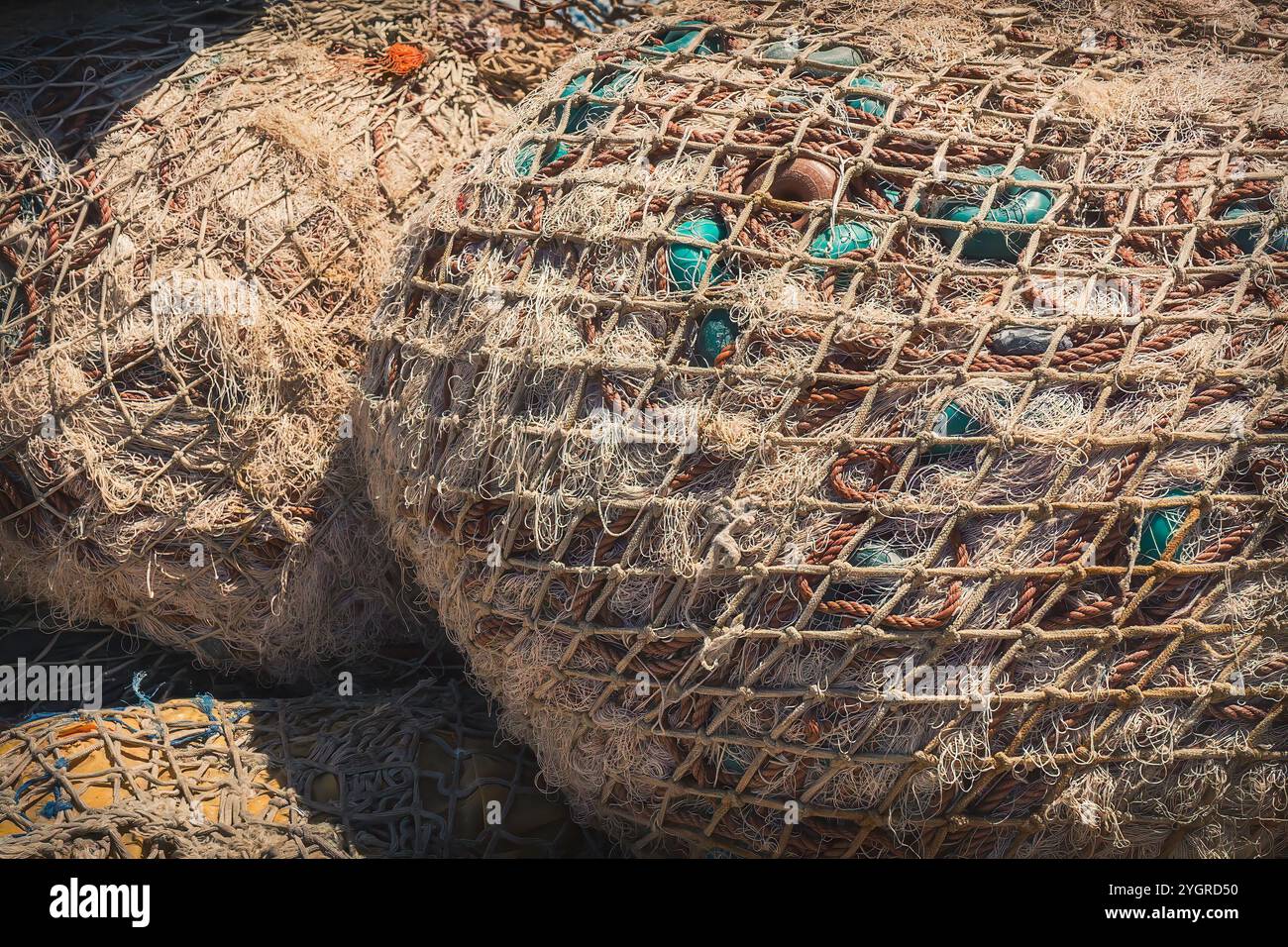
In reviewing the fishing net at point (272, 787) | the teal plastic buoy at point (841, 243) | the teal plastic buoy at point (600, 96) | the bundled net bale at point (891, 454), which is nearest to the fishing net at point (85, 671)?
the fishing net at point (272, 787)

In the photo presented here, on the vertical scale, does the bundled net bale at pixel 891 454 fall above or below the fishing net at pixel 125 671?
above

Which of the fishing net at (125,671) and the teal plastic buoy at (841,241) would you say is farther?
the fishing net at (125,671)

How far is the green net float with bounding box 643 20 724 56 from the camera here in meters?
2.65

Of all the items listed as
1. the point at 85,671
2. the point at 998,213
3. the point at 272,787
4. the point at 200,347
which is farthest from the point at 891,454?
the point at 85,671

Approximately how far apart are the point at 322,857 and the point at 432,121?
A: 2070mm

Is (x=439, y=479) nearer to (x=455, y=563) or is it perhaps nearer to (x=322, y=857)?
(x=455, y=563)

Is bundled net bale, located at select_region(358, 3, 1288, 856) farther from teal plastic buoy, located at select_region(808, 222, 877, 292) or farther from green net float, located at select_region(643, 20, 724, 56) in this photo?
green net float, located at select_region(643, 20, 724, 56)

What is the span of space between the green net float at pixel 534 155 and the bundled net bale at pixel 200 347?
633 millimetres

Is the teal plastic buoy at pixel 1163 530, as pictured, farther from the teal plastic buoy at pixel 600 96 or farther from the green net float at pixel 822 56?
the teal plastic buoy at pixel 600 96

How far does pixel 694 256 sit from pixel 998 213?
0.61m

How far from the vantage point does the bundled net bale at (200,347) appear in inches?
111

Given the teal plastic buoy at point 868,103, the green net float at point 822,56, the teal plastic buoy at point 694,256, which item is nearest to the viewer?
the teal plastic buoy at point 694,256

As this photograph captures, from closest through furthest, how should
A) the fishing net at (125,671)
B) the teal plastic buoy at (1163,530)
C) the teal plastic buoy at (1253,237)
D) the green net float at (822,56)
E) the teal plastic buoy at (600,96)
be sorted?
1. the teal plastic buoy at (1163,530)
2. the teal plastic buoy at (1253,237)
3. the green net float at (822,56)
4. the teal plastic buoy at (600,96)
5. the fishing net at (125,671)

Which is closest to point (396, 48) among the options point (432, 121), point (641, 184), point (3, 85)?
point (432, 121)
